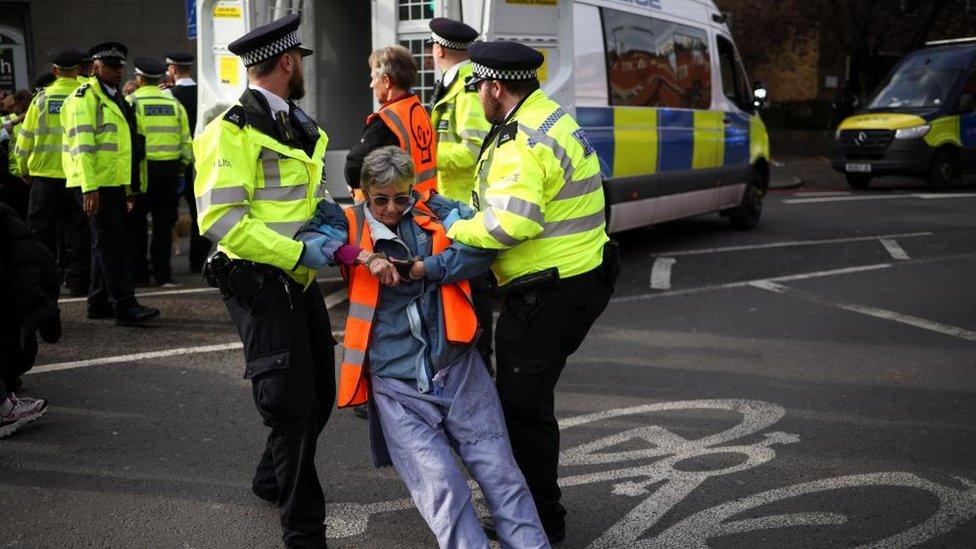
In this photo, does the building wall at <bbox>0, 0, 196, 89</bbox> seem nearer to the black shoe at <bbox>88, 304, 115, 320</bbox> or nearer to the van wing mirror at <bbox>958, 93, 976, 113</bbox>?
the black shoe at <bbox>88, 304, 115, 320</bbox>

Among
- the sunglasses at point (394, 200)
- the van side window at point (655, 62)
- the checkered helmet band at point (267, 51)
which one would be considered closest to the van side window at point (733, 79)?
the van side window at point (655, 62)

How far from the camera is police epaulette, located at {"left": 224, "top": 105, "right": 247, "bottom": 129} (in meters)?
3.75

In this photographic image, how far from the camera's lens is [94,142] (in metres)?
7.41

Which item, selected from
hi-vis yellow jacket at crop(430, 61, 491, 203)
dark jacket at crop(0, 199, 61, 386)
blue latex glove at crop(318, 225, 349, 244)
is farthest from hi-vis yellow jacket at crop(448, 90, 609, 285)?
dark jacket at crop(0, 199, 61, 386)

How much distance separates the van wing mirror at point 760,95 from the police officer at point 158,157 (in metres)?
6.30

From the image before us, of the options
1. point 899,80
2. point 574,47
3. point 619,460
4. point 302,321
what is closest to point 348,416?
point 619,460

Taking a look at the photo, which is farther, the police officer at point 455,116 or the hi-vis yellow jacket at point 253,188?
the police officer at point 455,116

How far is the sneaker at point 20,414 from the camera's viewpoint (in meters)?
5.34

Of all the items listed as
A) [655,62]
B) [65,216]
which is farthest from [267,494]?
[655,62]

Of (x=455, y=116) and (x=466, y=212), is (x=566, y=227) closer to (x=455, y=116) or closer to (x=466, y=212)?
(x=466, y=212)

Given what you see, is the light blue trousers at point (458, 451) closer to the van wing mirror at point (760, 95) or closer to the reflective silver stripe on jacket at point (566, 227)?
the reflective silver stripe on jacket at point (566, 227)

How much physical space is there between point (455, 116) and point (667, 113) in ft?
16.1

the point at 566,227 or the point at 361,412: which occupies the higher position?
the point at 566,227

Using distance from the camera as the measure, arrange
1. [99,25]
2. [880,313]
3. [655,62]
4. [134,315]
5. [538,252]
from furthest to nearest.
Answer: [99,25] < [655,62] < [880,313] < [134,315] < [538,252]
